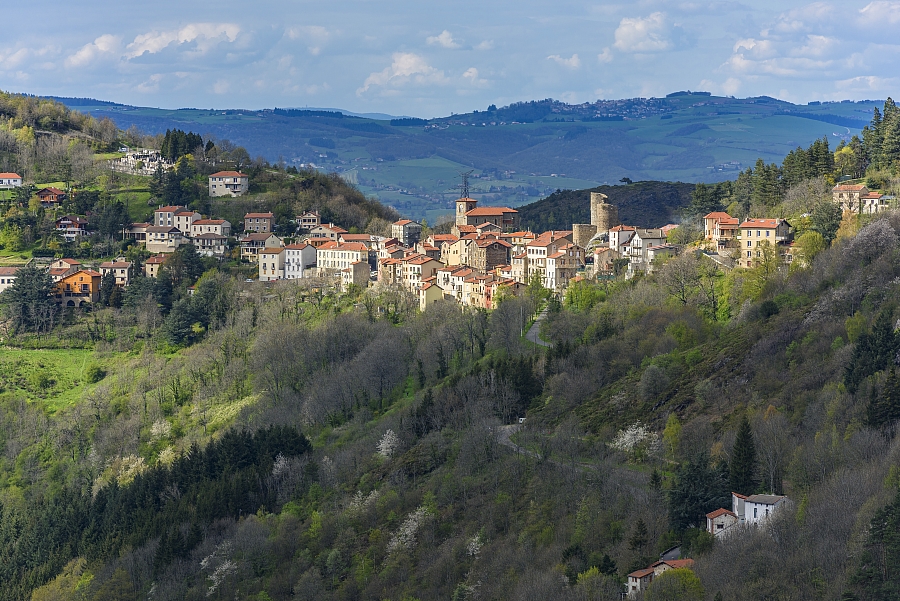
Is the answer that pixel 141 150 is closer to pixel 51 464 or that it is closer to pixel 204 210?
pixel 204 210

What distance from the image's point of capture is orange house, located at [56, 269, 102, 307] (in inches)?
3762

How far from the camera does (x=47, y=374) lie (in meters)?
86.6

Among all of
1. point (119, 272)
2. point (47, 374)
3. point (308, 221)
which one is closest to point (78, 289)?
point (119, 272)

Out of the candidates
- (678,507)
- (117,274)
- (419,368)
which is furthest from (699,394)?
(117,274)

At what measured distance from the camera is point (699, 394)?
2298 inches

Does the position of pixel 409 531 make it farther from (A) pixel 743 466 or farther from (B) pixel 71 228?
(B) pixel 71 228

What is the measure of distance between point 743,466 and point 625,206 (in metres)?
106

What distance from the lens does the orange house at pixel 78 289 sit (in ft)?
314

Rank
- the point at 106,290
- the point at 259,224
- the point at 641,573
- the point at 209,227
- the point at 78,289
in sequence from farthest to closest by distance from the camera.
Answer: the point at 259,224
the point at 209,227
the point at 78,289
the point at 106,290
the point at 641,573

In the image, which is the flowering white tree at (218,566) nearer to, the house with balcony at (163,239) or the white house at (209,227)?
the house with balcony at (163,239)

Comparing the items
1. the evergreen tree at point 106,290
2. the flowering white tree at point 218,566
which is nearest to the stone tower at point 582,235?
the evergreen tree at point 106,290

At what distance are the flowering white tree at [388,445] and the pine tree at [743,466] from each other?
19298mm

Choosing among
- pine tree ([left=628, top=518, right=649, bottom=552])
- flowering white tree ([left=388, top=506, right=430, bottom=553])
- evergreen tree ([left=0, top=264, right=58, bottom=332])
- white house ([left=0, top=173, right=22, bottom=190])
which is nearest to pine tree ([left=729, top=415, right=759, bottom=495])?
pine tree ([left=628, top=518, right=649, bottom=552])

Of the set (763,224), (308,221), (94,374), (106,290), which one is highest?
(763,224)
